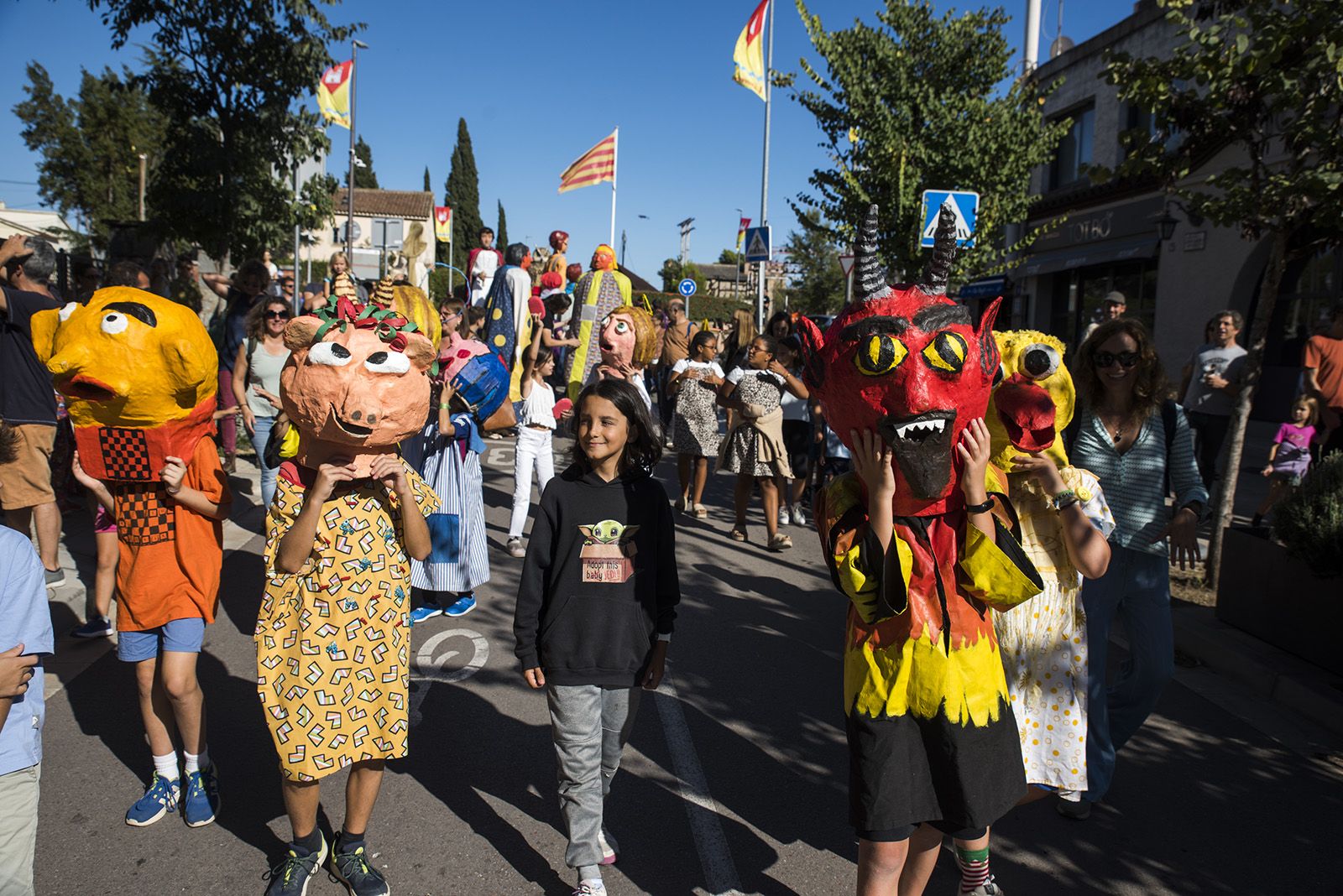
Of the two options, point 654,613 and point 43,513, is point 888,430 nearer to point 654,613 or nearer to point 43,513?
point 654,613

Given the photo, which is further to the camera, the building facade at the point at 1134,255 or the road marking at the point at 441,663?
the building facade at the point at 1134,255

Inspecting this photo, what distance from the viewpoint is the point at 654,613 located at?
2.92 metres

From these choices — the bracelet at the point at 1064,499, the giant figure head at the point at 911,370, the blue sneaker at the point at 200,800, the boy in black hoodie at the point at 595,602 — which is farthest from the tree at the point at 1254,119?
the blue sneaker at the point at 200,800

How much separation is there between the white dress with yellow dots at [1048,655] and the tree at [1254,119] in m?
3.58

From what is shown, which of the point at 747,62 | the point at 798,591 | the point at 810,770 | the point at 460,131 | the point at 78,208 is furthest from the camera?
the point at 460,131

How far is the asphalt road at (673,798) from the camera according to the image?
3031 mm

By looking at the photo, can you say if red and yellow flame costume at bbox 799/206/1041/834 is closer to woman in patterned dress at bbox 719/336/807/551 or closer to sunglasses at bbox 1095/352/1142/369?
sunglasses at bbox 1095/352/1142/369

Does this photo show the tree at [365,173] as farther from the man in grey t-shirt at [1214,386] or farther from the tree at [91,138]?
the man in grey t-shirt at [1214,386]

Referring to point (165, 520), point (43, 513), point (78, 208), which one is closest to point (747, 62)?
point (43, 513)

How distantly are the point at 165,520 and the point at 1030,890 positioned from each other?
127 inches

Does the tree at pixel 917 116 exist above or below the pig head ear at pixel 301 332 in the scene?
above

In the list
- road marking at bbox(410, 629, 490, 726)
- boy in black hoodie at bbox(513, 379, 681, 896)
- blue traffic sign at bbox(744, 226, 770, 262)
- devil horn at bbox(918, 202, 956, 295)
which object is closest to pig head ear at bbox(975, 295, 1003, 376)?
devil horn at bbox(918, 202, 956, 295)

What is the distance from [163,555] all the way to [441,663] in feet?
6.40

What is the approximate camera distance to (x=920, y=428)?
2166 millimetres
